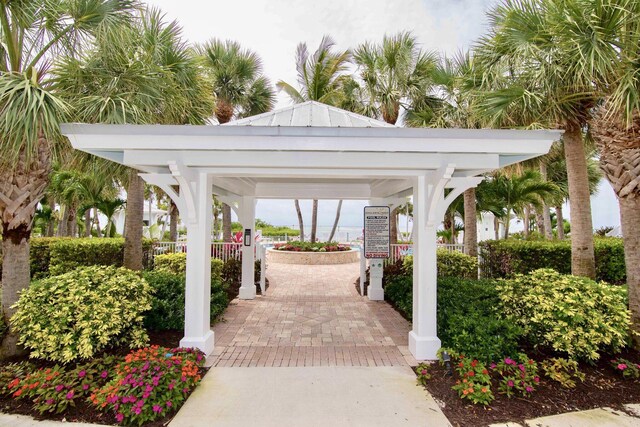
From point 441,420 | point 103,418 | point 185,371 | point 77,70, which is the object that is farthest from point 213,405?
point 77,70

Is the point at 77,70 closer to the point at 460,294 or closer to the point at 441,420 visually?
the point at 441,420

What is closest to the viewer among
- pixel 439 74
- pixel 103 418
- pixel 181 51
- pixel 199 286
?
pixel 103 418

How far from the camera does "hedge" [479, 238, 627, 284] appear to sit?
7660mm

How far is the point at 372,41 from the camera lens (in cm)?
1091

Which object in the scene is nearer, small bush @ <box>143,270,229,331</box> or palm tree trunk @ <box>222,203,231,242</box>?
small bush @ <box>143,270,229,331</box>

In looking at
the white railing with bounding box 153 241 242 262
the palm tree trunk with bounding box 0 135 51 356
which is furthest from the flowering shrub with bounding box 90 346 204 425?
the white railing with bounding box 153 241 242 262

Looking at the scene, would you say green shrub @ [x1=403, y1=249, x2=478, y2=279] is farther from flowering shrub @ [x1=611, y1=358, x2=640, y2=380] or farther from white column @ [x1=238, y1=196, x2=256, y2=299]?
flowering shrub @ [x1=611, y1=358, x2=640, y2=380]

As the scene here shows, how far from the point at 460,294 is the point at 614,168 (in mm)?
2862

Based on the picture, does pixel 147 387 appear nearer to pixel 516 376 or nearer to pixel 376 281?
pixel 516 376

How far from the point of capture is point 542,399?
3.22 m

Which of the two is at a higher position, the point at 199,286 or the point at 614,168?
the point at 614,168

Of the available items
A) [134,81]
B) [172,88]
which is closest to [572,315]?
[172,88]

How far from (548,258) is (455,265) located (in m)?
2.32

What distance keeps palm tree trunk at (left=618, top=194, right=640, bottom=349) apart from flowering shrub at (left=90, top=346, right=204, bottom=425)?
5813 millimetres
